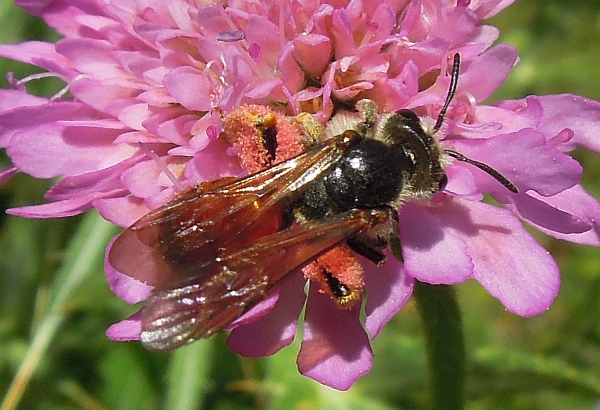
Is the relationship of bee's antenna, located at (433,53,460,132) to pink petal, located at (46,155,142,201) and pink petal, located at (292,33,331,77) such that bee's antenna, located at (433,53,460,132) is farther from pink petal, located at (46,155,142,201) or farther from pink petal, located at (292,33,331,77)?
Answer: pink petal, located at (46,155,142,201)

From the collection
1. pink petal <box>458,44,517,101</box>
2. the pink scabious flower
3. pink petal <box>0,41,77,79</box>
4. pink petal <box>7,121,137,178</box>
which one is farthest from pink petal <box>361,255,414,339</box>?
pink petal <box>0,41,77,79</box>

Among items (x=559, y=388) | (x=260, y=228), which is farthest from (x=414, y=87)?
(x=559, y=388)

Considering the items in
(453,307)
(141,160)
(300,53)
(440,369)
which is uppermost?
(300,53)

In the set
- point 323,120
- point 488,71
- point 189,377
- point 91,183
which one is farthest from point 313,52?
point 189,377

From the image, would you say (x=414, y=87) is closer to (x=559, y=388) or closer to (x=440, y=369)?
(x=440, y=369)

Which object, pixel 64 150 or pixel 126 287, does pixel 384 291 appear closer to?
pixel 126 287

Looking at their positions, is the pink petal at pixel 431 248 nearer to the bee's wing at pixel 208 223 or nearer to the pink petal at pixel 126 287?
the bee's wing at pixel 208 223

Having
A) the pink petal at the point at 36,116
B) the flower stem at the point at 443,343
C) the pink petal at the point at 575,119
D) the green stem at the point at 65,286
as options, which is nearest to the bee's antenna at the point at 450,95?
the pink petal at the point at 575,119
